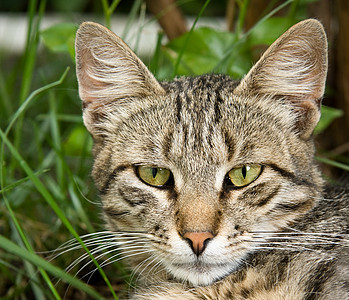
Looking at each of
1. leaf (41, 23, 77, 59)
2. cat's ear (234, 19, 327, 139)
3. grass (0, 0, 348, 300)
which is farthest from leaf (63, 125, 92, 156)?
cat's ear (234, 19, 327, 139)

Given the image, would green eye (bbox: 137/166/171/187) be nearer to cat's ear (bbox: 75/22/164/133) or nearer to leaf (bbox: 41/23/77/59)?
cat's ear (bbox: 75/22/164/133)

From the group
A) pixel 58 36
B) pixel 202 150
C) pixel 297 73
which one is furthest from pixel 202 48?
pixel 202 150

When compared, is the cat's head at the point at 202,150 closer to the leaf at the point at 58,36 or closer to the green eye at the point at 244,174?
the green eye at the point at 244,174

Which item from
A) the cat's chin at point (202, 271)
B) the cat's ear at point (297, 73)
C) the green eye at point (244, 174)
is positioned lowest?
the cat's chin at point (202, 271)

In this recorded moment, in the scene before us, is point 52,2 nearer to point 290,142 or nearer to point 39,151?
point 39,151

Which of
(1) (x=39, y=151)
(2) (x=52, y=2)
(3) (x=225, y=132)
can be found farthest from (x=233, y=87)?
(2) (x=52, y=2)

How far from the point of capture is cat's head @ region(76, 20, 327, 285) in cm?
225

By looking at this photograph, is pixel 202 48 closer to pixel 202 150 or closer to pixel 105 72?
pixel 105 72

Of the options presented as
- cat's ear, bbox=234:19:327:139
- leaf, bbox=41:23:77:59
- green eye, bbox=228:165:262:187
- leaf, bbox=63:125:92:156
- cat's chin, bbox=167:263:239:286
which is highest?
leaf, bbox=41:23:77:59

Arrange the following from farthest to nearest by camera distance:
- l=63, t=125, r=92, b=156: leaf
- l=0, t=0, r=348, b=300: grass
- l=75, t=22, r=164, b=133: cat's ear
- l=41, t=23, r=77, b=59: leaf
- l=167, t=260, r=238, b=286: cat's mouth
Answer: l=63, t=125, r=92, b=156: leaf < l=41, t=23, r=77, b=59: leaf < l=0, t=0, r=348, b=300: grass < l=75, t=22, r=164, b=133: cat's ear < l=167, t=260, r=238, b=286: cat's mouth

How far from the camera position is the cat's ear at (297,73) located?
7.97 ft

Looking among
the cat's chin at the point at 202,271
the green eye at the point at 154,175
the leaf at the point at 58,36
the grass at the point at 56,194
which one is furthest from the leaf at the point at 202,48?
the cat's chin at the point at 202,271

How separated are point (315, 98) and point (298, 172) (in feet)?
1.18

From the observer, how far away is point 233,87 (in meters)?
2.63
